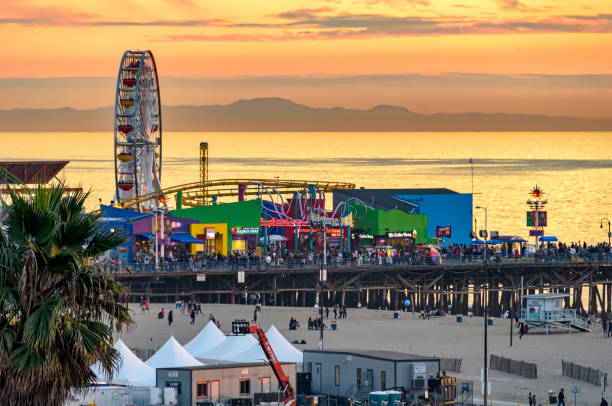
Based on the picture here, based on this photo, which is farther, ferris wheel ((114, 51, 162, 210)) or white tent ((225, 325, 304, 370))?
ferris wheel ((114, 51, 162, 210))

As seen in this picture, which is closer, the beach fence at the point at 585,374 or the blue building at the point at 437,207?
the beach fence at the point at 585,374

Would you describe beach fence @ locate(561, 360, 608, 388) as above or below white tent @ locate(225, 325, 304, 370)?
below

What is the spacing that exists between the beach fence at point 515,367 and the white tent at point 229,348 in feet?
35.8

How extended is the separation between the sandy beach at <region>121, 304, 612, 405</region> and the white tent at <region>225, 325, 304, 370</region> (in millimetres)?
6282

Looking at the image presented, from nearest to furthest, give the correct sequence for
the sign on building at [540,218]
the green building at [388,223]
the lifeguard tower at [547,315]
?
the lifeguard tower at [547,315], the green building at [388,223], the sign on building at [540,218]

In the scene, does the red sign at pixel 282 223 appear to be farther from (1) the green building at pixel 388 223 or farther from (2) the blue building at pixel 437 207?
(2) the blue building at pixel 437 207

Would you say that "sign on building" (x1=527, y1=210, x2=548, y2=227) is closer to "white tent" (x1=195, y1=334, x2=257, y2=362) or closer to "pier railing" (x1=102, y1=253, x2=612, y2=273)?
"pier railing" (x1=102, y1=253, x2=612, y2=273)

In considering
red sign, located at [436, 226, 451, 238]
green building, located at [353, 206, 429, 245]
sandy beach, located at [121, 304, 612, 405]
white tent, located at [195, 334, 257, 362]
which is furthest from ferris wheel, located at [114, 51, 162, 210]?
white tent, located at [195, 334, 257, 362]

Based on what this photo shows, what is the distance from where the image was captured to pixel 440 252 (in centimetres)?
9106

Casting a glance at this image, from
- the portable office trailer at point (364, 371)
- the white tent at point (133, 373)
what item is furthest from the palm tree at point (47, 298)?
the white tent at point (133, 373)

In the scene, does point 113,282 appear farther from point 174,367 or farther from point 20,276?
point 174,367

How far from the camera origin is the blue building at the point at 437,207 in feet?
335

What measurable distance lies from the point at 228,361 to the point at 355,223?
5171 centimetres

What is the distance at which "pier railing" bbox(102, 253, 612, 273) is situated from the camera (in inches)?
3164
